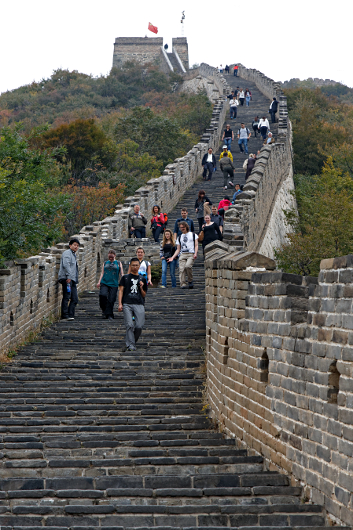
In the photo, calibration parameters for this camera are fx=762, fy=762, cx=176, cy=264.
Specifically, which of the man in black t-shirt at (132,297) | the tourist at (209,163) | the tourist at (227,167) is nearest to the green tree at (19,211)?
the man in black t-shirt at (132,297)

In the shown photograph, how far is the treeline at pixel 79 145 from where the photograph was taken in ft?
47.3

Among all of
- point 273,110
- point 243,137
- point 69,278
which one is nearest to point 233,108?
point 273,110

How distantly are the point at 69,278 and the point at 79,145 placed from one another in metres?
20.8

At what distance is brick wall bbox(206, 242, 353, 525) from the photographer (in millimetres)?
5223

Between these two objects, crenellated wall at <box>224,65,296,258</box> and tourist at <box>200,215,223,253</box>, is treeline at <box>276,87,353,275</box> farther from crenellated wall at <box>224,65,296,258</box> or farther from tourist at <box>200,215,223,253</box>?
tourist at <box>200,215,223,253</box>

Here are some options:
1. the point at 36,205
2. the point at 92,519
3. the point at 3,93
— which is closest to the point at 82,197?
the point at 36,205

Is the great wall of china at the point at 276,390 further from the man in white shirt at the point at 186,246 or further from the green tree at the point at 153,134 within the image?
the green tree at the point at 153,134

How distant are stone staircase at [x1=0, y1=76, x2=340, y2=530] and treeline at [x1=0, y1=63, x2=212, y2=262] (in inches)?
102

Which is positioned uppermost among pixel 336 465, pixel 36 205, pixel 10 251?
pixel 36 205

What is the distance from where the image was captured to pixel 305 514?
18.0ft

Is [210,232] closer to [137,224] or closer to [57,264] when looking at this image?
[57,264]

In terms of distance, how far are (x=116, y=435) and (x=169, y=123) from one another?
1154 inches

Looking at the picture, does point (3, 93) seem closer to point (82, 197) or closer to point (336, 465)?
point (82, 197)

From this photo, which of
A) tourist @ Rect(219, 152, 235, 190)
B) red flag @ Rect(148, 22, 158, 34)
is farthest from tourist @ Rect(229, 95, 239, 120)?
red flag @ Rect(148, 22, 158, 34)
